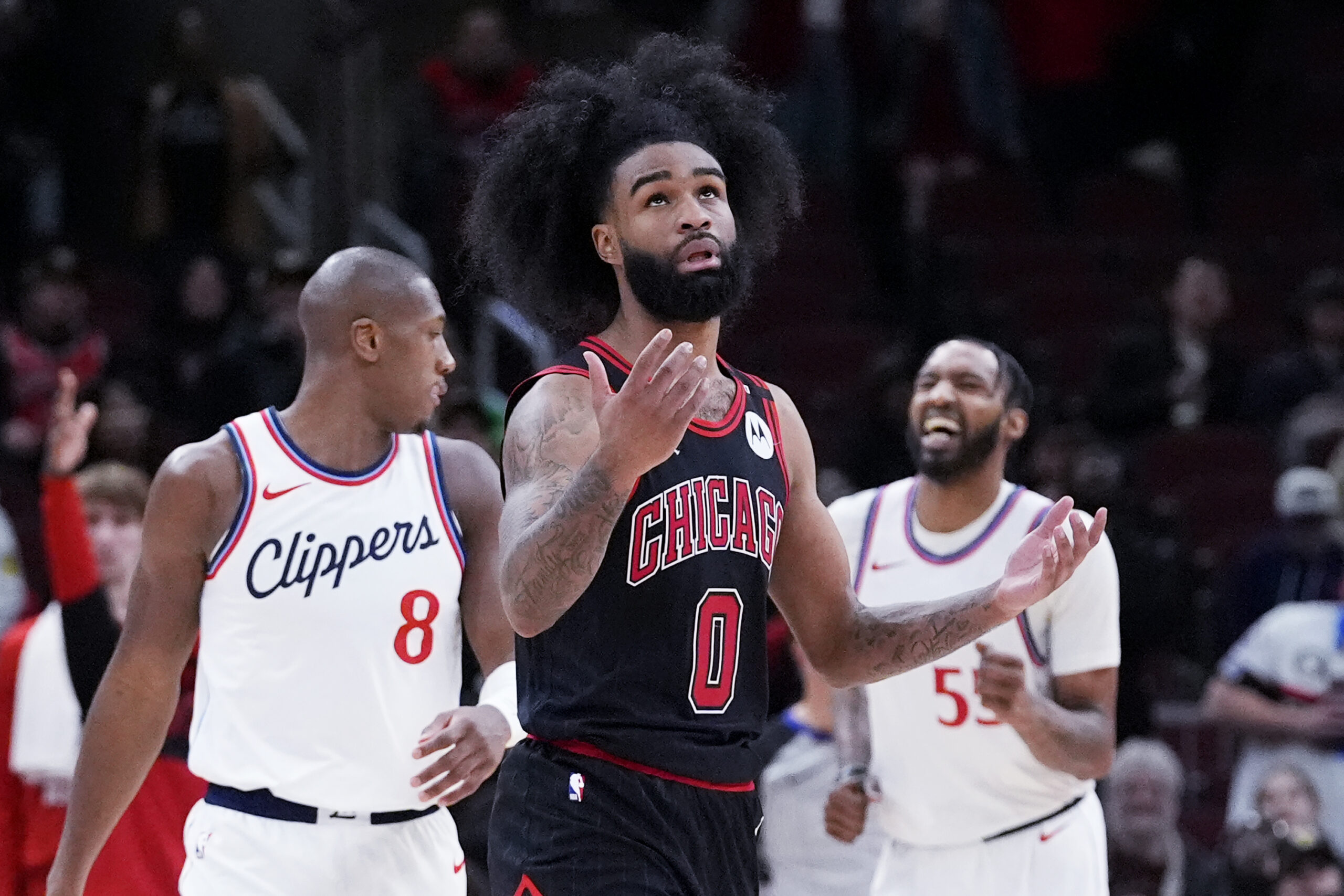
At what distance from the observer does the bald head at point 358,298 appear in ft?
14.7

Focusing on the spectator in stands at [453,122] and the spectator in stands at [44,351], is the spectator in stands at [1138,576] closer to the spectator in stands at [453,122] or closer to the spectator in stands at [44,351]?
the spectator in stands at [453,122]

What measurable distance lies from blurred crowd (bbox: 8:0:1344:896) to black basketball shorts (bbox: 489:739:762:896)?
3.04 metres

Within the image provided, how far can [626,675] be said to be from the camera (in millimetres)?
3672

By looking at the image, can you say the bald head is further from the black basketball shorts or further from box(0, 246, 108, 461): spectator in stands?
box(0, 246, 108, 461): spectator in stands

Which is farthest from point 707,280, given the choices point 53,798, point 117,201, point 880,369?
point 117,201

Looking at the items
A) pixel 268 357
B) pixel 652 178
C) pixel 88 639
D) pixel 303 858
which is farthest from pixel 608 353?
pixel 268 357

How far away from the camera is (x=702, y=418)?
3867mm

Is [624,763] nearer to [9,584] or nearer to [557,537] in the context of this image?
[557,537]

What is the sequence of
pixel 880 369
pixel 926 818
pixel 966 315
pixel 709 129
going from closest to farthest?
pixel 709 129 < pixel 926 818 < pixel 880 369 < pixel 966 315

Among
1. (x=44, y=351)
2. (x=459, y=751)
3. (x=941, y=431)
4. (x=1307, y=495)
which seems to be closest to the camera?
(x=459, y=751)

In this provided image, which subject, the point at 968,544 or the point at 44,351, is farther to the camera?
the point at 44,351

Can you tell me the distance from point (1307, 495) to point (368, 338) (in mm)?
5421

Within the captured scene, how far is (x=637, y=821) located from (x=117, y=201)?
1107cm

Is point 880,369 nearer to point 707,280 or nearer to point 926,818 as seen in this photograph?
point 926,818
